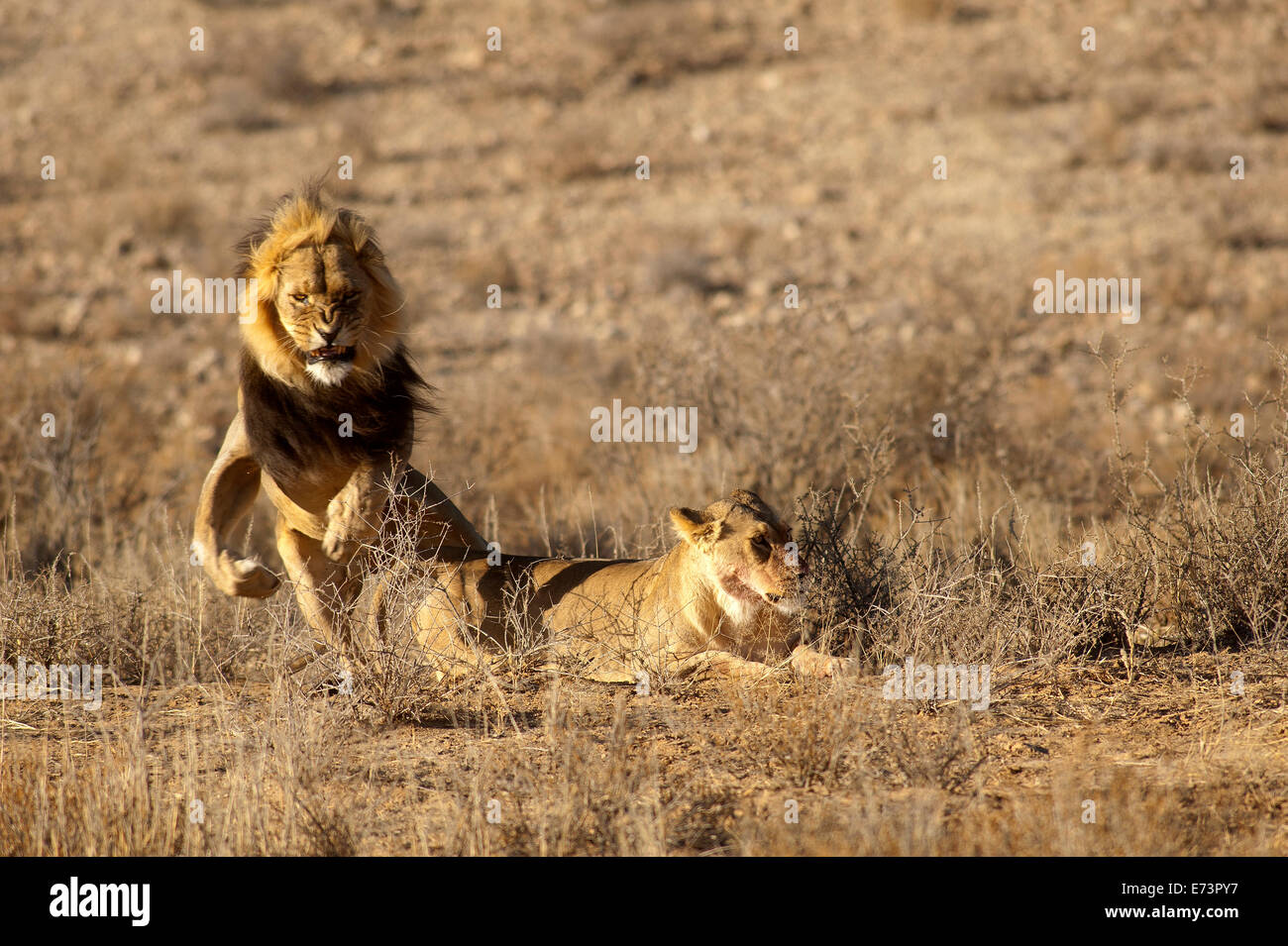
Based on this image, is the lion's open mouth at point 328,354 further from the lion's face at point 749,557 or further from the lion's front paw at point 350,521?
the lion's face at point 749,557

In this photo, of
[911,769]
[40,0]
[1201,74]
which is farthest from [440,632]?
[40,0]

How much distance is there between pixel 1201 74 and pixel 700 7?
1030 cm

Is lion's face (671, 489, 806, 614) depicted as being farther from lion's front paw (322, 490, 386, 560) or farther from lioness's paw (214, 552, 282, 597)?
lioness's paw (214, 552, 282, 597)

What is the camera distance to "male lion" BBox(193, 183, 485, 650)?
5664 mm

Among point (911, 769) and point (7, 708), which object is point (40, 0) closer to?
point (7, 708)

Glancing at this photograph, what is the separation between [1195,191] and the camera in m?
19.5

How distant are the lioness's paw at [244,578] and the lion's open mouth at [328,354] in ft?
2.96

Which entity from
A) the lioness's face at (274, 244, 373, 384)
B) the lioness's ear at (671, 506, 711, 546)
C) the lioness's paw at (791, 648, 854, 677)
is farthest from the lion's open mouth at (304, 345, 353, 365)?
the lioness's paw at (791, 648, 854, 677)

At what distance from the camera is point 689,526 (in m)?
5.45

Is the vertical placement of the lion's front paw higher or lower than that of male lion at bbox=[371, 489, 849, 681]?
higher

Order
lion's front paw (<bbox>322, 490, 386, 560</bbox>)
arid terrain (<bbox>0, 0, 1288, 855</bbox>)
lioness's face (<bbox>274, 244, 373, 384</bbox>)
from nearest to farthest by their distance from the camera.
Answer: arid terrain (<bbox>0, 0, 1288, 855</bbox>) < lioness's face (<bbox>274, 244, 373, 384</bbox>) < lion's front paw (<bbox>322, 490, 386, 560</bbox>)

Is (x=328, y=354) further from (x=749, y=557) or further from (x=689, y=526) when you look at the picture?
(x=749, y=557)

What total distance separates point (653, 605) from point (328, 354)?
175 cm

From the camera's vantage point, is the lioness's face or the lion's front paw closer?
the lioness's face
